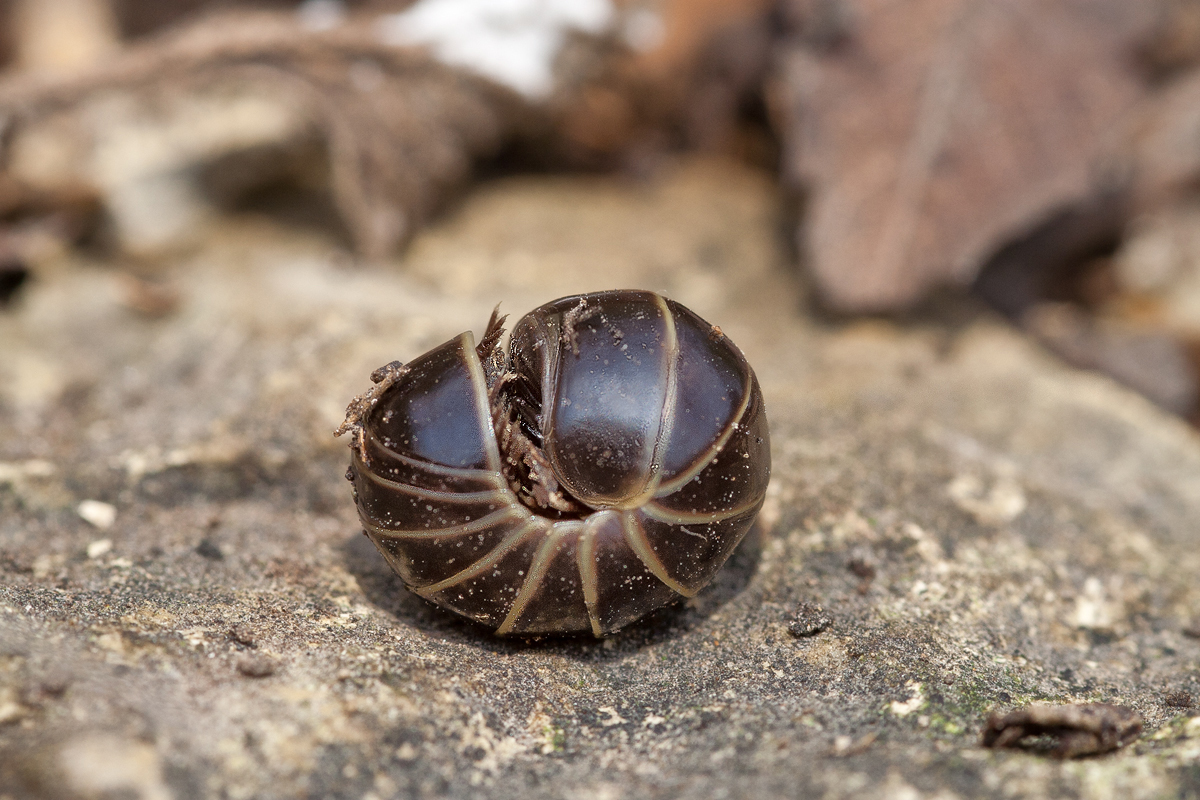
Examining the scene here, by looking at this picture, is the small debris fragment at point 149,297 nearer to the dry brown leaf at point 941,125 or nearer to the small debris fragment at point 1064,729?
the dry brown leaf at point 941,125

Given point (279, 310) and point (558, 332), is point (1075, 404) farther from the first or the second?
point (279, 310)

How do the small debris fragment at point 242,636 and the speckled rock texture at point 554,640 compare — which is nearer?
the speckled rock texture at point 554,640

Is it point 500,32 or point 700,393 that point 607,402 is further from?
point 500,32

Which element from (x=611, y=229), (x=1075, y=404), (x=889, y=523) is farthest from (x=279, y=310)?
(x=1075, y=404)

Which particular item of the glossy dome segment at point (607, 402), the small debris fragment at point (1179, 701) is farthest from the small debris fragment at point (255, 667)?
the small debris fragment at point (1179, 701)

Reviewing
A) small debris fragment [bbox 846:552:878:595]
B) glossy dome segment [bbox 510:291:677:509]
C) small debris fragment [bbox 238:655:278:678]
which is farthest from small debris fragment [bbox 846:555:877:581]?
small debris fragment [bbox 238:655:278:678]

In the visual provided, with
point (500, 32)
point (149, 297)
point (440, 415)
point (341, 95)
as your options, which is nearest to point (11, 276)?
point (149, 297)
